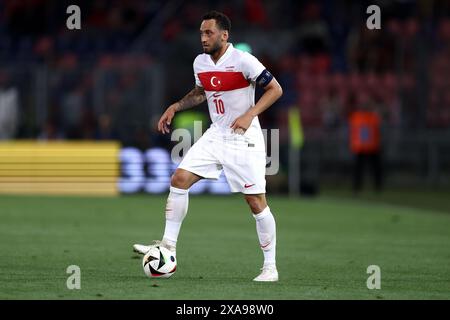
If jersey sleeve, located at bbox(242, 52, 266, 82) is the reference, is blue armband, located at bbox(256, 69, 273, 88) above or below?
below

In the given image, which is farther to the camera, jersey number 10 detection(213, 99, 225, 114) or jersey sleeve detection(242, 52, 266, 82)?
jersey number 10 detection(213, 99, 225, 114)

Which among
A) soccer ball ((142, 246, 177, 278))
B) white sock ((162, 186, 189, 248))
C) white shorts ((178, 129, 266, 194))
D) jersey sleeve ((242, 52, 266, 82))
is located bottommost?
soccer ball ((142, 246, 177, 278))

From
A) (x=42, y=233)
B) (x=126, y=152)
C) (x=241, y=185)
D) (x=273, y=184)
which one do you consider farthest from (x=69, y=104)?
(x=241, y=185)

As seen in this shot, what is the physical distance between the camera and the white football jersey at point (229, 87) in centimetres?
1012

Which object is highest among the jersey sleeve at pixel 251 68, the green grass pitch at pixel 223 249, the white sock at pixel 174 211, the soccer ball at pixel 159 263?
the jersey sleeve at pixel 251 68

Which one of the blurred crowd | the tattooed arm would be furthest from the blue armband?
the blurred crowd

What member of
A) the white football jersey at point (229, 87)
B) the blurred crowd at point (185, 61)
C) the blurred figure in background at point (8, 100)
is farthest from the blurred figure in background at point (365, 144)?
the white football jersey at point (229, 87)

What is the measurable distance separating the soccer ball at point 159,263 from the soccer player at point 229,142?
0.51 feet

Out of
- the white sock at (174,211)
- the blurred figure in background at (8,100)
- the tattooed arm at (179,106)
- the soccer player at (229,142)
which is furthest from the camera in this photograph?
the blurred figure in background at (8,100)

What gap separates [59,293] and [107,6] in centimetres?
2420

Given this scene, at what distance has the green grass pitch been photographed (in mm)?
9273

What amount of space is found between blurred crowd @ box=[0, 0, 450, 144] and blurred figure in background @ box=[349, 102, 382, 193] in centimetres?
160

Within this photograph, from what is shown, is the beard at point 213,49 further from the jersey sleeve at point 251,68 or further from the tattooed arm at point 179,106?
the tattooed arm at point 179,106

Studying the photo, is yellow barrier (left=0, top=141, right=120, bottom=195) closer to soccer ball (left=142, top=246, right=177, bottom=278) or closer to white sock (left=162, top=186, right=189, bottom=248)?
white sock (left=162, top=186, right=189, bottom=248)
